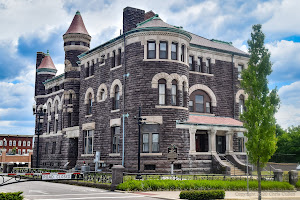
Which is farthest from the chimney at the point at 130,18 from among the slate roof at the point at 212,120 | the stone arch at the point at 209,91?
the slate roof at the point at 212,120

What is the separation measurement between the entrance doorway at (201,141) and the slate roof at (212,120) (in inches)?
57.2

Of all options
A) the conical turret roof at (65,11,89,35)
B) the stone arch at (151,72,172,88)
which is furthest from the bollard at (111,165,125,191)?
the conical turret roof at (65,11,89,35)

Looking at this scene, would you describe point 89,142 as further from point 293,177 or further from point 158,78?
point 293,177

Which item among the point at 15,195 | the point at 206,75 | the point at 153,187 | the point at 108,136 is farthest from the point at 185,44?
the point at 15,195

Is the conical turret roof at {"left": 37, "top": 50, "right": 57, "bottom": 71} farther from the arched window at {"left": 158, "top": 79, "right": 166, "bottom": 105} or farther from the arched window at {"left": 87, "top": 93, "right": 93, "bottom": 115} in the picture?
the arched window at {"left": 158, "top": 79, "right": 166, "bottom": 105}

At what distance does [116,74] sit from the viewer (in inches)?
1362

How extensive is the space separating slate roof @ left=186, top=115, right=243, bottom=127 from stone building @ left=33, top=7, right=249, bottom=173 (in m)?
0.14

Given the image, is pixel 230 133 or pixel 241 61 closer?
pixel 230 133

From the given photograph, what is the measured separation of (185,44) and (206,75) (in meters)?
5.12

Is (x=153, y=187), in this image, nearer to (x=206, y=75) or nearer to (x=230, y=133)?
(x=230, y=133)

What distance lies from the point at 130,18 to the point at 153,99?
29.5 feet

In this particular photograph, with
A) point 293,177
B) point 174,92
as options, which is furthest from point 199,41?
point 293,177

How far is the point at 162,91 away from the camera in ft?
104

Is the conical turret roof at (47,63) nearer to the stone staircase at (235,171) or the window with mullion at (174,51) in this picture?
the window with mullion at (174,51)
